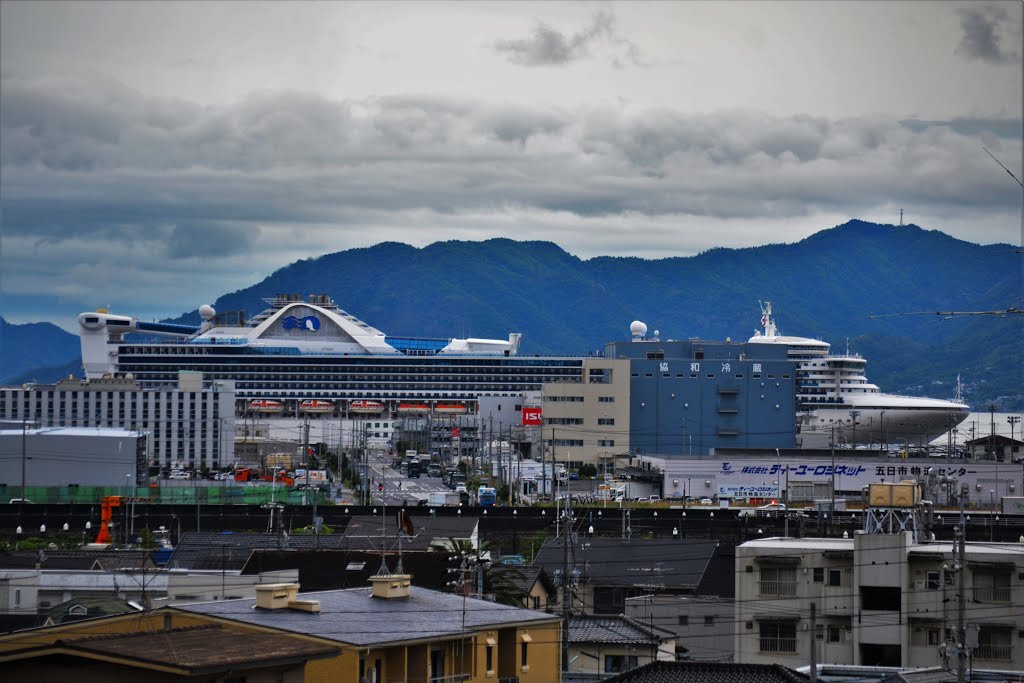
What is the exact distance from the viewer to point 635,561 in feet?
118

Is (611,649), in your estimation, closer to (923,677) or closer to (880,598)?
(880,598)

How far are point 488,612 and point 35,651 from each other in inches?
278

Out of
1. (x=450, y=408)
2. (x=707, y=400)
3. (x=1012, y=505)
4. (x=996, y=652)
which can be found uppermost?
(x=707, y=400)

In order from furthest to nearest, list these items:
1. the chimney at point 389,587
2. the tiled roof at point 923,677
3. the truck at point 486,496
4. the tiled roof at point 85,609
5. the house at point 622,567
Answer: the truck at point 486,496 → the house at point 622,567 → the tiled roof at point 85,609 → the chimney at point 389,587 → the tiled roof at point 923,677

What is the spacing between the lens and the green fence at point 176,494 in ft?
193

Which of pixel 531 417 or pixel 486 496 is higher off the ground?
pixel 531 417

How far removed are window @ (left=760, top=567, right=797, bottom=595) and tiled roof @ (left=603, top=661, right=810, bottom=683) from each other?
6551mm

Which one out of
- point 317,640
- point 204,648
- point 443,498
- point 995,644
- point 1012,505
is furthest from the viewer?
point 443,498

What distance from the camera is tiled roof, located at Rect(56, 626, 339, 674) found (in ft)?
53.2

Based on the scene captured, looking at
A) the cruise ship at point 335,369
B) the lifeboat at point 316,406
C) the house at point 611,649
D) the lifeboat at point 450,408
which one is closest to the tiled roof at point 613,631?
the house at point 611,649

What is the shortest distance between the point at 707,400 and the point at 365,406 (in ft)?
105

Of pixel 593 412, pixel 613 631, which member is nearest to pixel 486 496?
pixel 593 412

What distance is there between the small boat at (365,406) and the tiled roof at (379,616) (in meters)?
102

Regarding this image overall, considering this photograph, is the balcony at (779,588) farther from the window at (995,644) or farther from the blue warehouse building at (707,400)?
the blue warehouse building at (707,400)
